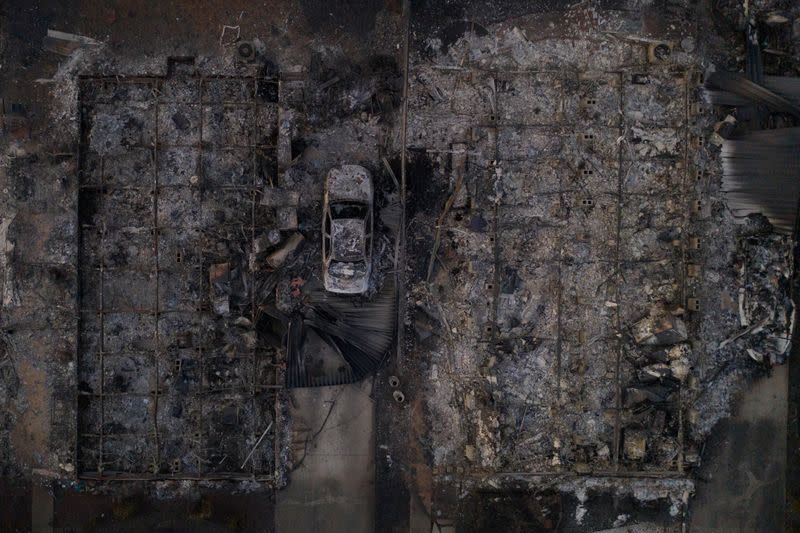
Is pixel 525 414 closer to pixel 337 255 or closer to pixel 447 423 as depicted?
pixel 447 423

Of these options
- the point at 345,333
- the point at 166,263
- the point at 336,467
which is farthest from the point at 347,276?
the point at 336,467

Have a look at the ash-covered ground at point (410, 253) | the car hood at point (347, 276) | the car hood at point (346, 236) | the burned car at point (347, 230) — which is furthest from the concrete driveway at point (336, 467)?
the car hood at point (346, 236)

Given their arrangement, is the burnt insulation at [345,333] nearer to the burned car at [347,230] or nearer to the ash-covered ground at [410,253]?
the ash-covered ground at [410,253]

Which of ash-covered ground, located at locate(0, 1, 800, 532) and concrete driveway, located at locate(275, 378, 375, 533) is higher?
ash-covered ground, located at locate(0, 1, 800, 532)

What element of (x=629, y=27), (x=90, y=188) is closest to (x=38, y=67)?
(x=90, y=188)

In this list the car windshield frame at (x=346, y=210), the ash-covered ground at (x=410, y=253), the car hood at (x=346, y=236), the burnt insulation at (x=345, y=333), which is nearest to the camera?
the car hood at (x=346, y=236)

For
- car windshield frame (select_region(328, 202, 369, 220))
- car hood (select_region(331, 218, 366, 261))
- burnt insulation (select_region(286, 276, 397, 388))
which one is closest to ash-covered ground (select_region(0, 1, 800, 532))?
burnt insulation (select_region(286, 276, 397, 388))

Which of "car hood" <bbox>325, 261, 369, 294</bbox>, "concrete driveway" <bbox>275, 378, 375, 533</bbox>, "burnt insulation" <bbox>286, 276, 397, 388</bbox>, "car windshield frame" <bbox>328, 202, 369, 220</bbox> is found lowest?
"concrete driveway" <bbox>275, 378, 375, 533</bbox>

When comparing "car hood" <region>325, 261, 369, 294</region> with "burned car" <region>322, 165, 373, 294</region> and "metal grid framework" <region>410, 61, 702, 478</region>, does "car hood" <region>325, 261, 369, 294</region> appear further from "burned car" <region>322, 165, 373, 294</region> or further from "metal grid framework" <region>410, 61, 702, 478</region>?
"metal grid framework" <region>410, 61, 702, 478</region>

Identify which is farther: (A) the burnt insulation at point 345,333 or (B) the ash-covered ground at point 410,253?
(B) the ash-covered ground at point 410,253
